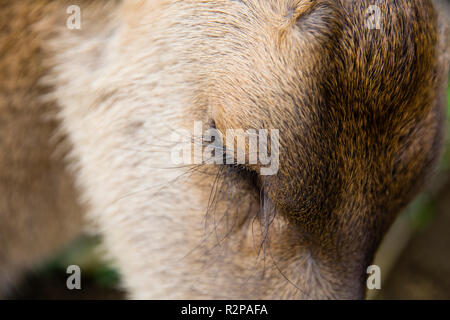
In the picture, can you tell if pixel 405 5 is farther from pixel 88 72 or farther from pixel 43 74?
pixel 43 74

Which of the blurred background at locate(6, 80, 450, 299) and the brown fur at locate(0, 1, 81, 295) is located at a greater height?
the brown fur at locate(0, 1, 81, 295)

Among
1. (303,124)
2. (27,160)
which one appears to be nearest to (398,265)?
(303,124)

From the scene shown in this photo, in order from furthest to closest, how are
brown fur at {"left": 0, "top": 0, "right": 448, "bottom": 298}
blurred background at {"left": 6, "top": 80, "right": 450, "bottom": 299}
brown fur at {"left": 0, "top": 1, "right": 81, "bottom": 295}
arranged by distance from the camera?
blurred background at {"left": 6, "top": 80, "right": 450, "bottom": 299} < brown fur at {"left": 0, "top": 1, "right": 81, "bottom": 295} < brown fur at {"left": 0, "top": 0, "right": 448, "bottom": 298}

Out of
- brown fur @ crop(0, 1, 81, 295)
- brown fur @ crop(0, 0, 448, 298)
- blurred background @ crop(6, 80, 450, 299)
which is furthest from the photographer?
blurred background @ crop(6, 80, 450, 299)

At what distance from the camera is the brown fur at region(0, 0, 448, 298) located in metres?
1.48

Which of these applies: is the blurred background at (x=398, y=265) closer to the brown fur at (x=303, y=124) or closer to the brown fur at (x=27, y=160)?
the brown fur at (x=27, y=160)

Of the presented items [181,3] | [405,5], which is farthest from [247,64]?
[405,5]

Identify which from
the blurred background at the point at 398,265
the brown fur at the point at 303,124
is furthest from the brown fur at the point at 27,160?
the blurred background at the point at 398,265

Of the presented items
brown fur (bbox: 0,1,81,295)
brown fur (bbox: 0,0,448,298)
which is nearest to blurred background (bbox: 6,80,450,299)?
brown fur (bbox: 0,1,81,295)

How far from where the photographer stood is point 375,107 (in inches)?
60.5

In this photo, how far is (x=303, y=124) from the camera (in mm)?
1497

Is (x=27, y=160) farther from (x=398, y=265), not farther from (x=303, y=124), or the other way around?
(x=398, y=265)

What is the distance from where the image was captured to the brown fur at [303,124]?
1.48 meters

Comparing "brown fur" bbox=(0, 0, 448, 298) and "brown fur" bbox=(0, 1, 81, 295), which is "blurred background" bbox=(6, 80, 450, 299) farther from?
"brown fur" bbox=(0, 0, 448, 298)
